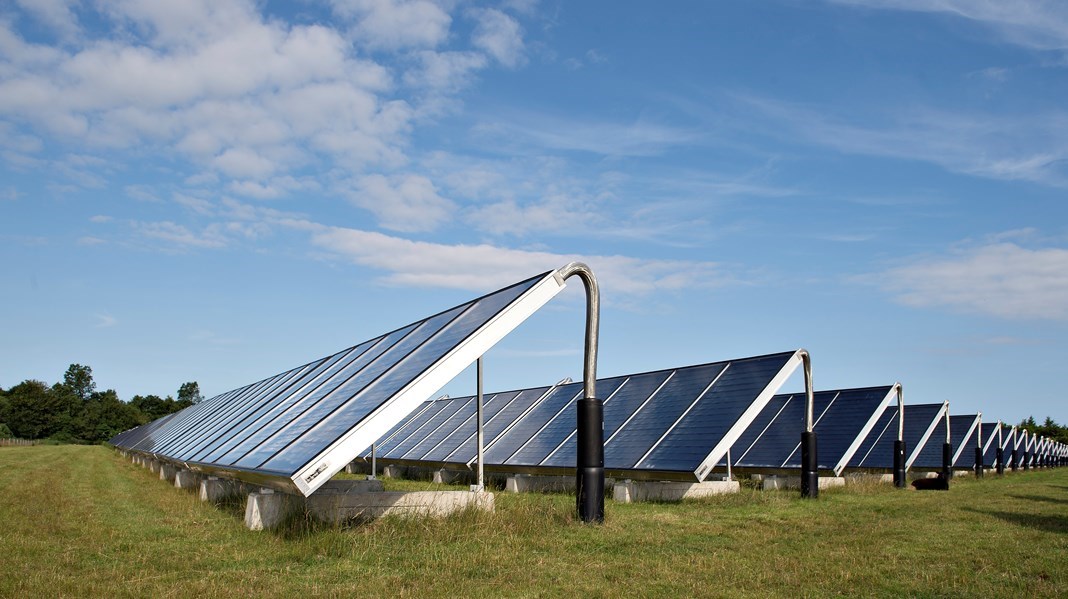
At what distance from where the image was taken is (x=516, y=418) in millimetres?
25000

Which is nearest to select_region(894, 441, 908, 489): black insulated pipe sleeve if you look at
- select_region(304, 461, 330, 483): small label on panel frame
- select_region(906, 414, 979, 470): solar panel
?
select_region(906, 414, 979, 470): solar panel

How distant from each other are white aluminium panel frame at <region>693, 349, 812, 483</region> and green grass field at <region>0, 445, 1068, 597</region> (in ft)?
5.73

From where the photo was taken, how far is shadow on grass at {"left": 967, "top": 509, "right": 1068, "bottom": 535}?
38.5 feet

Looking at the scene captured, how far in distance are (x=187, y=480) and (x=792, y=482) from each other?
47.6 ft

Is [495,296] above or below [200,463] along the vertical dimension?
above

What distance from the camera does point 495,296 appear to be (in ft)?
41.2

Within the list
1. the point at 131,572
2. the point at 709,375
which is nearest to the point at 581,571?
the point at 131,572

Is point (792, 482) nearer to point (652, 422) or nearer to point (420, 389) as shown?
point (652, 422)

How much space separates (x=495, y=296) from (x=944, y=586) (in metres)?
7.37

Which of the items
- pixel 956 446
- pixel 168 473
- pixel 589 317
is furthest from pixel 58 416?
pixel 589 317

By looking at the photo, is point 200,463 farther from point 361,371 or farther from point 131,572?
point 131,572

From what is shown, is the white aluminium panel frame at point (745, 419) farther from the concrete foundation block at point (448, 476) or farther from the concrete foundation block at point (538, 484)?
the concrete foundation block at point (448, 476)

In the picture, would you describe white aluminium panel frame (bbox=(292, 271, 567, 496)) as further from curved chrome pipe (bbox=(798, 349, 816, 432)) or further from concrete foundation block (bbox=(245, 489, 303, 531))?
curved chrome pipe (bbox=(798, 349, 816, 432))

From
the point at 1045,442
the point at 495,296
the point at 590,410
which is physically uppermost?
the point at 495,296
